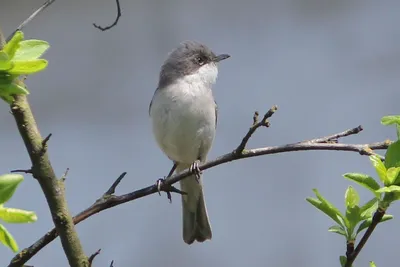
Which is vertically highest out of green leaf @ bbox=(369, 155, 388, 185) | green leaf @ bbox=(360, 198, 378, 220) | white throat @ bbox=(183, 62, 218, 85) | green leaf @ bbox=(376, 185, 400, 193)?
white throat @ bbox=(183, 62, 218, 85)

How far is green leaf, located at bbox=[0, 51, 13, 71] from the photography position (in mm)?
974

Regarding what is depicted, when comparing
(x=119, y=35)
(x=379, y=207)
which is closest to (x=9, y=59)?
(x=379, y=207)

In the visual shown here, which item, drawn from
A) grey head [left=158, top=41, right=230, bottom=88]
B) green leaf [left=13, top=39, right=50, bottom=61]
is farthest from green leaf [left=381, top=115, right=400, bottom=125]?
grey head [left=158, top=41, right=230, bottom=88]

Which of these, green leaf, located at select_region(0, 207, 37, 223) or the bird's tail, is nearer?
green leaf, located at select_region(0, 207, 37, 223)

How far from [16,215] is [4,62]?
20 centimetres

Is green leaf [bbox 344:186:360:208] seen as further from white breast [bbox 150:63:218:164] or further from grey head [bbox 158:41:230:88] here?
grey head [bbox 158:41:230:88]

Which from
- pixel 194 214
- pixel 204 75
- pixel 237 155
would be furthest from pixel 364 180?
pixel 194 214

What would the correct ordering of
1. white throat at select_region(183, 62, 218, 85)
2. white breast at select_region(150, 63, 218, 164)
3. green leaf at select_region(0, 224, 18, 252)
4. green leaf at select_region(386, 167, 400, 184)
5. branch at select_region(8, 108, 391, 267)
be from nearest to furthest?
green leaf at select_region(0, 224, 18, 252) < green leaf at select_region(386, 167, 400, 184) < branch at select_region(8, 108, 391, 267) < white breast at select_region(150, 63, 218, 164) < white throat at select_region(183, 62, 218, 85)

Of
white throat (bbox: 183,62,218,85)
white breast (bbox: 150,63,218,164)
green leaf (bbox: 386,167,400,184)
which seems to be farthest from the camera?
white throat (bbox: 183,62,218,85)

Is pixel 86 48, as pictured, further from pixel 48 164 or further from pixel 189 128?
pixel 48 164

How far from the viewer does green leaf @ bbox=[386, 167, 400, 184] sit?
44.5 inches

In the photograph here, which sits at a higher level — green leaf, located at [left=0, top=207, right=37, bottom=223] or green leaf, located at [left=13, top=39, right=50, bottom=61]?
green leaf, located at [left=13, top=39, right=50, bottom=61]

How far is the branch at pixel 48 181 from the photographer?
4.27 feet

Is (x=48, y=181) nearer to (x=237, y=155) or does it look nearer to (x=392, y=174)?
(x=237, y=155)
